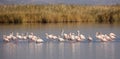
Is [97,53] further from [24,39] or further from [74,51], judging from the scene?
[24,39]

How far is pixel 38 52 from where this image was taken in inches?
987

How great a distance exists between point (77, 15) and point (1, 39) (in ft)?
64.9

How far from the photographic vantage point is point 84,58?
22672 millimetres

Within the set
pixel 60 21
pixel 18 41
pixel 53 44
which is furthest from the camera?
pixel 60 21

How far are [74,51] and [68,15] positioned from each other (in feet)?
82.8

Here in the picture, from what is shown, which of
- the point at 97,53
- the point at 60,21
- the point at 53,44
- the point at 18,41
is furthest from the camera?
the point at 60,21

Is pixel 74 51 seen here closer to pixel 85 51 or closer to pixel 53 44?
pixel 85 51

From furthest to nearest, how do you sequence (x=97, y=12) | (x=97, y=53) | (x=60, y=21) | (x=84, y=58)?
(x=97, y=12) → (x=60, y=21) → (x=97, y=53) → (x=84, y=58)

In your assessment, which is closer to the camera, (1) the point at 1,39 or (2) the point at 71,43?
(2) the point at 71,43

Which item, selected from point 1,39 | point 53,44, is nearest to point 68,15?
point 1,39

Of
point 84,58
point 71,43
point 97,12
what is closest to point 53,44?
point 71,43

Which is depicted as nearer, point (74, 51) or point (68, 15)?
point (74, 51)

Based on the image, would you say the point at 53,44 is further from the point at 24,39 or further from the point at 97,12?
the point at 97,12

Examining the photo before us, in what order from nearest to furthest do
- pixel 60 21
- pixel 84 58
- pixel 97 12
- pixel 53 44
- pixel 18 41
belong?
pixel 84 58
pixel 53 44
pixel 18 41
pixel 60 21
pixel 97 12
